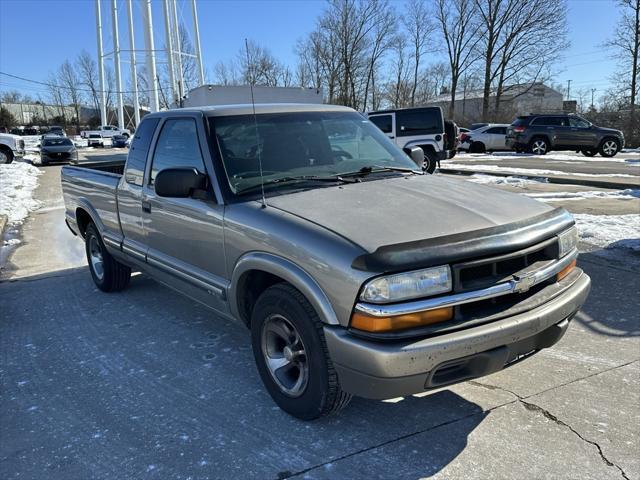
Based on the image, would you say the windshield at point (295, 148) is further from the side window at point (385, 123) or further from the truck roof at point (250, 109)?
the side window at point (385, 123)

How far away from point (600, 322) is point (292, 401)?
290 centimetres

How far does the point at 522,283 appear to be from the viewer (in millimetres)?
2699

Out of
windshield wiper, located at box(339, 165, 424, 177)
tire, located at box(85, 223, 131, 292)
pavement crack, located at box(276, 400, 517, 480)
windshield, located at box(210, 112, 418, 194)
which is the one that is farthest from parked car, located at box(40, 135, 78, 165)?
pavement crack, located at box(276, 400, 517, 480)

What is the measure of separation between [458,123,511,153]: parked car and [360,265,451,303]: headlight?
27.7 m

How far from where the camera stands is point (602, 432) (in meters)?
2.91

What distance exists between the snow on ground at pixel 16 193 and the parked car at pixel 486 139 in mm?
21105

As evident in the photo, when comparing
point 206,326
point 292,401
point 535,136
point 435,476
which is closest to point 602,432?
point 435,476

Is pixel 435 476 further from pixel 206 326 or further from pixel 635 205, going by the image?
pixel 635 205

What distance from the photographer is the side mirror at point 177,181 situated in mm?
3348

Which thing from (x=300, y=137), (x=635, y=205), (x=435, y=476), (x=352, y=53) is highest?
(x=352, y=53)

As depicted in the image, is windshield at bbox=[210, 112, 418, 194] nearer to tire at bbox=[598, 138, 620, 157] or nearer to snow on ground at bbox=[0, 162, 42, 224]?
snow on ground at bbox=[0, 162, 42, 224]

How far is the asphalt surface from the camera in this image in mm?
2705

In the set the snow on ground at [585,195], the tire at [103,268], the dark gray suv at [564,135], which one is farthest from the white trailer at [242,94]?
the dark gray suv at [564,135]

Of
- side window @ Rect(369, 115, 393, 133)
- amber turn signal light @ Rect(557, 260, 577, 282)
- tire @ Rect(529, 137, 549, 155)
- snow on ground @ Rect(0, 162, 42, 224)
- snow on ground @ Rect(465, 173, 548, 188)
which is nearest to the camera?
amber turn signal light @ Rect(557, 260, 577, 282)
